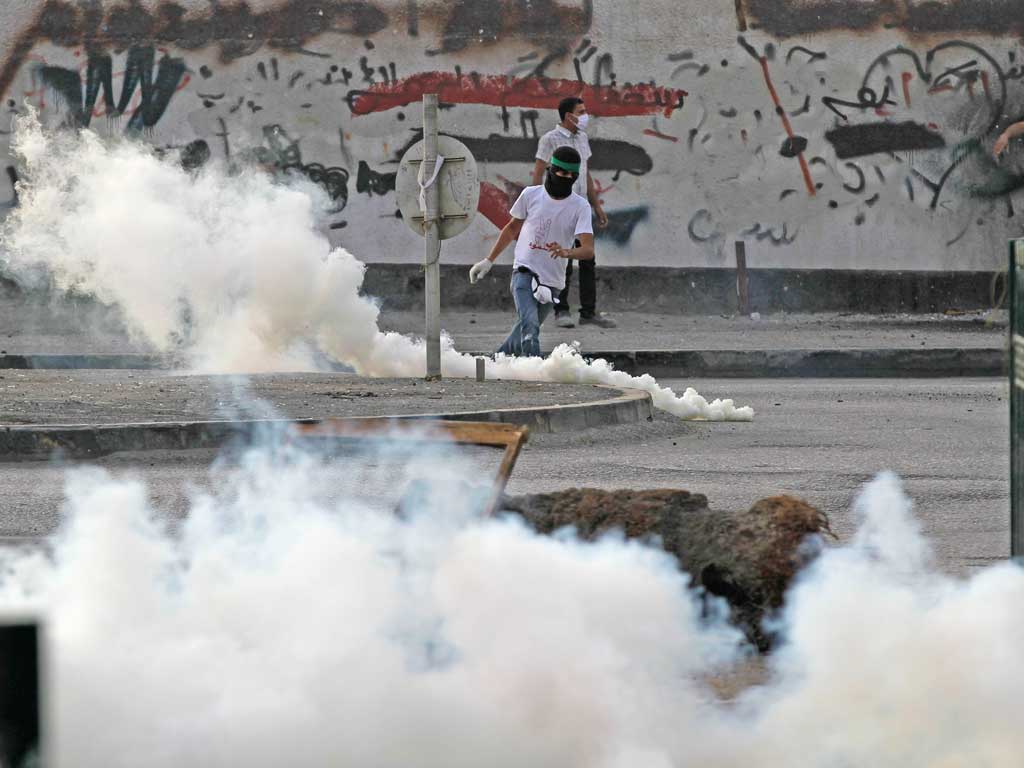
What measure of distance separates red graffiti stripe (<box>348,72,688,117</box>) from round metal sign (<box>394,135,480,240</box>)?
→ 7.66 meters

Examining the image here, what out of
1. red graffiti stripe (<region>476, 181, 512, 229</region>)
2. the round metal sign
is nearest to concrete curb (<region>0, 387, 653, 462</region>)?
the round metal sign

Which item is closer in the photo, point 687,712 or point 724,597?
point 687,712

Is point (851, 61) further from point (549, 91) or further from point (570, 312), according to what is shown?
point (570, 312)

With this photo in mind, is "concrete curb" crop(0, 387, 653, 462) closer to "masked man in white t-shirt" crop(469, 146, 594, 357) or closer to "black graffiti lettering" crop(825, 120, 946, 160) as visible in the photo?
"masked man in white t-shirt" crop(469, 146, 594, 357)

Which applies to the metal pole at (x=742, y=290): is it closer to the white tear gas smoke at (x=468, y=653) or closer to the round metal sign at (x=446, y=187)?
the round metal sign at (x=446, y=187)

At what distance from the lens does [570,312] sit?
17578 mm

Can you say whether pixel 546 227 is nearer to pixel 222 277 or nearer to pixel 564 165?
pixel 564 165

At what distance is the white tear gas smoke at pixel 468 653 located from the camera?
10.7 feet

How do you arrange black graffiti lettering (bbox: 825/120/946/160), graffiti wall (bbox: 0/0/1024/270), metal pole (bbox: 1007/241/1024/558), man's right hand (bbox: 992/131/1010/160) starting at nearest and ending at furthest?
metal pole (bbox: 1007/241/1024/558)
man's right hand (bbox: 992/131/1010/160)
graffiti wall (bbox: 0/0/1024/270)
black graffiti lettering (bbox: 825/120/946/160)

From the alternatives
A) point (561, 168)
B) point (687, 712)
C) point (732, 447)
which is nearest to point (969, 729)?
point (687, 712)

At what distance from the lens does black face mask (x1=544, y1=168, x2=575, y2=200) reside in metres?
12.5

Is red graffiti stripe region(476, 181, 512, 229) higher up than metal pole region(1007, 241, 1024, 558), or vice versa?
red graffiti stripe region(476, 181, 512, 229)

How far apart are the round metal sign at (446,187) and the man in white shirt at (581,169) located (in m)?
3.73

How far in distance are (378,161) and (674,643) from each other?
15675 millimetres
